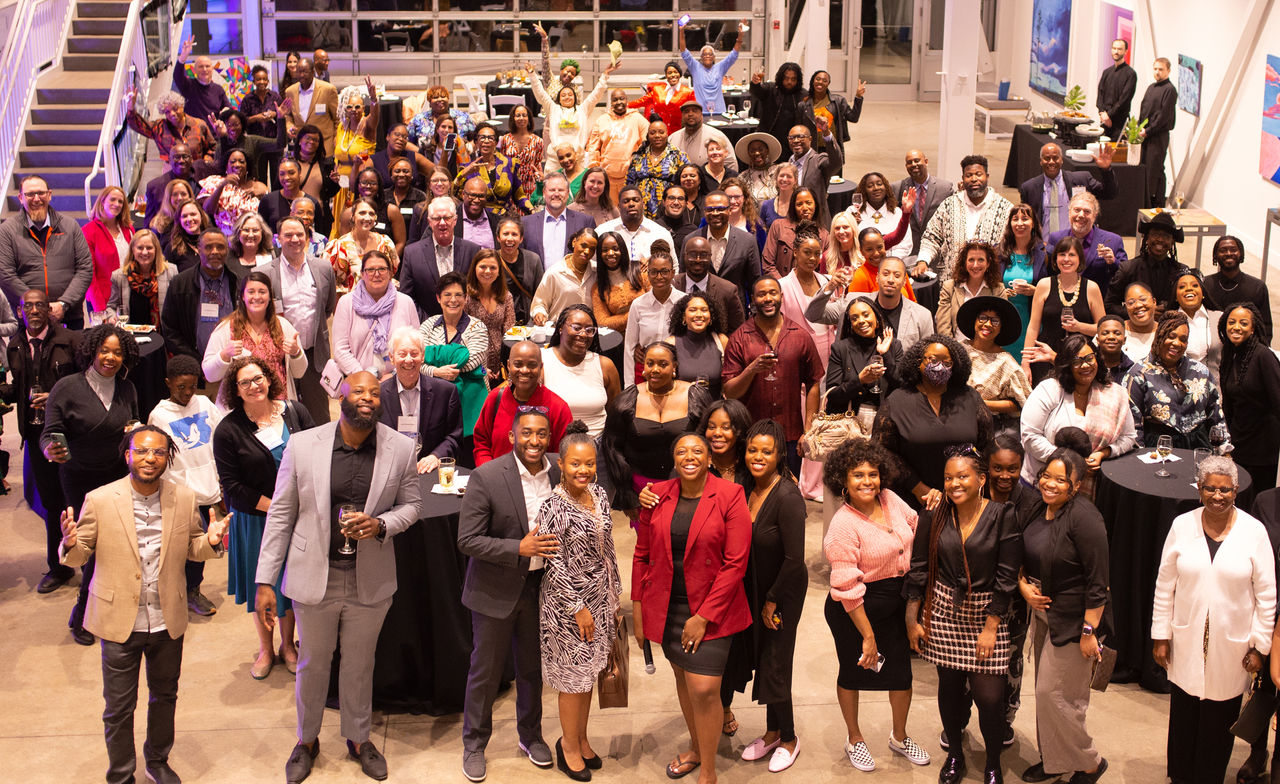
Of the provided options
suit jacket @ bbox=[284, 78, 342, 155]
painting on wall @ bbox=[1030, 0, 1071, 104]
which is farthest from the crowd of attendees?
painting on wall @ bbox=[1030, 0, 1071, 104]

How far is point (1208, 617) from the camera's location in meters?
5.41

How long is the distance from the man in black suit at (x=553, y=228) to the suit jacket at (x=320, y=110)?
245 inches

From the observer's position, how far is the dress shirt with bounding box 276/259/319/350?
27.0ft

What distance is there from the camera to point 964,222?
933 centimetres

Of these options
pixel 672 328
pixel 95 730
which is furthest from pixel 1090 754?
pixel 95 730

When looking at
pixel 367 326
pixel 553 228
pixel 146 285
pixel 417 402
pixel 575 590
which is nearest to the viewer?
pixel 575 590

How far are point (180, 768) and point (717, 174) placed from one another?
6.46 metres

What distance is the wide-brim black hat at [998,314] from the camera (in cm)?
700

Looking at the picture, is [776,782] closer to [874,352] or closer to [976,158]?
[874,352]

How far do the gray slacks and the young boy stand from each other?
130 cm

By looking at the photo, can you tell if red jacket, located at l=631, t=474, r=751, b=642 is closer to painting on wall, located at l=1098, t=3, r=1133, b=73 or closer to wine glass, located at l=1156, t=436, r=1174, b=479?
wine glass, located at l=1156, t=436, r=1174, b=479

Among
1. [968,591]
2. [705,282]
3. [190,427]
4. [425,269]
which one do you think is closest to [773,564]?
[968,591]

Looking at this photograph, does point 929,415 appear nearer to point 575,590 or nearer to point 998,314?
point 998,314

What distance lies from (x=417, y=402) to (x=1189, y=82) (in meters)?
12.8
